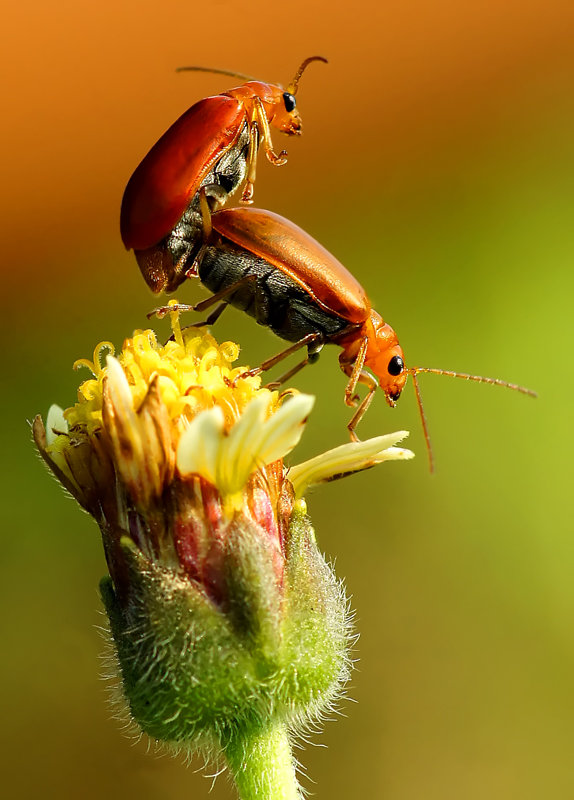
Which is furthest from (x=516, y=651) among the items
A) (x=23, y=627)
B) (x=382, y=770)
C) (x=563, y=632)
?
(x=23, y=627)

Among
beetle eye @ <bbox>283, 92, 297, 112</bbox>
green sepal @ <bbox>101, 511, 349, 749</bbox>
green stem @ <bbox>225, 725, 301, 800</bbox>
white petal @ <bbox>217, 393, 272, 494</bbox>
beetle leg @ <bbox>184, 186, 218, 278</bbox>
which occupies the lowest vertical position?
green stem @ <bbox>225, 725, 301, 800</bbox>

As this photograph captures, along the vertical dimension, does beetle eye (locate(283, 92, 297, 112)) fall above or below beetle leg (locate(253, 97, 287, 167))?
above

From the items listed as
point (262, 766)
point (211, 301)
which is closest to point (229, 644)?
point (262, 766)

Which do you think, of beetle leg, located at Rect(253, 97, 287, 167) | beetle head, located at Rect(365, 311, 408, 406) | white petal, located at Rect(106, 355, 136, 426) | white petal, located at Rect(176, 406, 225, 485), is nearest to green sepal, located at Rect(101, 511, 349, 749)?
white petal, located at Rect(176, 406, 225, 485)

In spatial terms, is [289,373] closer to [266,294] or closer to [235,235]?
[266,294]

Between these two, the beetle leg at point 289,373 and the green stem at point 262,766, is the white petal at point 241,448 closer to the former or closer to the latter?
the beetle leg at point 289,373

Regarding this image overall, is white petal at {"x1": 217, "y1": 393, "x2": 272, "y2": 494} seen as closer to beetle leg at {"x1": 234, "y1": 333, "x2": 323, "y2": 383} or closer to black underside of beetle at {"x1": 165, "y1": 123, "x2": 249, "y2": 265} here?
beetle leg at {"x1": 234, "y1": 333, "x2": 323, "y2": 383}
